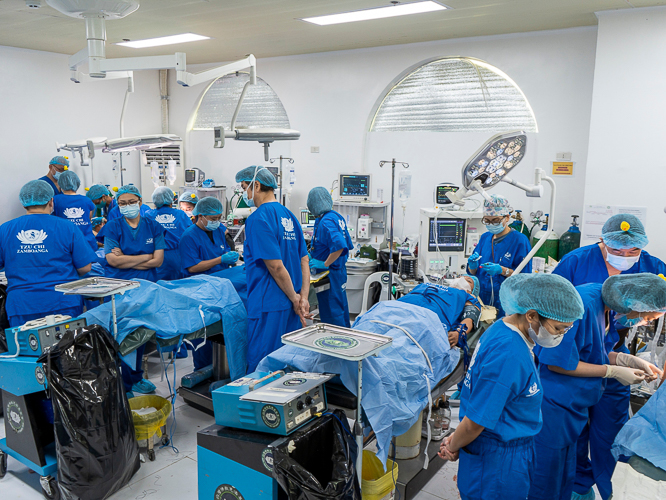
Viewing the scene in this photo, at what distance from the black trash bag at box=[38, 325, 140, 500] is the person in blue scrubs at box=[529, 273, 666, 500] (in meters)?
1.90

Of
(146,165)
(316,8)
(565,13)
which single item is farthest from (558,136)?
(146,165)

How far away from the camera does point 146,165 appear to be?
814 centimetres

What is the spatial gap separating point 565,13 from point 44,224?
4.51m

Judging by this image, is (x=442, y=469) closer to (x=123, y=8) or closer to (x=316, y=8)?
(x=123, y=8)

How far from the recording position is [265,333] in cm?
293

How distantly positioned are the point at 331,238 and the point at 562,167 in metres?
2.87

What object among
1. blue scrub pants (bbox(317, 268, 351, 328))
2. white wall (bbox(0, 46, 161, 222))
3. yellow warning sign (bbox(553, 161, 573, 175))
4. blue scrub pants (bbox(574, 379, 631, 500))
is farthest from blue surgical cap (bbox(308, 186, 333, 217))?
white wall (bbox(0, 46, 161, 222))

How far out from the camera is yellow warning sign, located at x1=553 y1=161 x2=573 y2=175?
17.2 feet

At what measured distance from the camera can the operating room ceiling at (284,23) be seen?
13.9ft

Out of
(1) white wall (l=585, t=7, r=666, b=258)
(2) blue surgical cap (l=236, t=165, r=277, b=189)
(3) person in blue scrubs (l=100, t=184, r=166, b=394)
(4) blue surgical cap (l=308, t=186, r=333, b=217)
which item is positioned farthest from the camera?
(1) white wall (l=585, t=7, r=666, b=258)

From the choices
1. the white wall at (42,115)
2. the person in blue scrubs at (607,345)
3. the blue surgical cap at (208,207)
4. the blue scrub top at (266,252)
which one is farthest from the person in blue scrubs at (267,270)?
the white wall at (42,115)

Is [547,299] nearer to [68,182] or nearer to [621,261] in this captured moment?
[621,261]

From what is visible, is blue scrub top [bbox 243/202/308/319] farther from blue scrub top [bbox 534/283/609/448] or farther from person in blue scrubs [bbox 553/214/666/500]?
person in blue scrubs [bbox 553/214/666/500]

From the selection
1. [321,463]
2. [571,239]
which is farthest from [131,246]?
[571,239]
